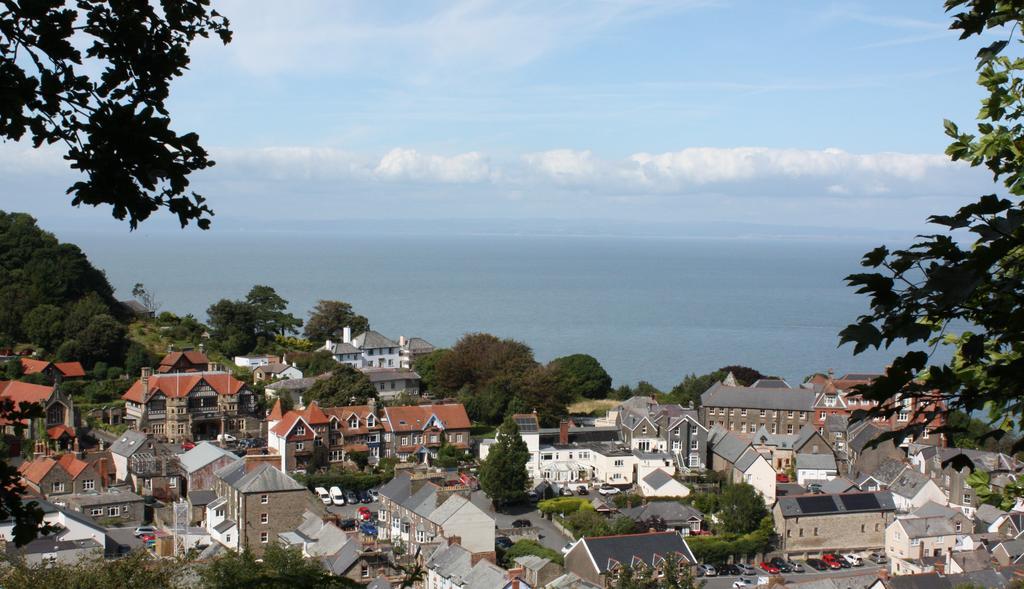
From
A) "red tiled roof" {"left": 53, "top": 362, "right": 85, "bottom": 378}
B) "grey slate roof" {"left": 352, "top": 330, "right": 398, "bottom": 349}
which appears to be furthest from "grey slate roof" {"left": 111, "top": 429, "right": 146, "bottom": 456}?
"grey slate roof" {"left": 352, "top": 330, "right": 398, "bottom": 349}

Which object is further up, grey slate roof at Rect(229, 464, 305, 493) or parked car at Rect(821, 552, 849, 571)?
grey slate roof at Rect(229, 464, 305, 493)

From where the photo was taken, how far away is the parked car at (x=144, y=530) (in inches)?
1068

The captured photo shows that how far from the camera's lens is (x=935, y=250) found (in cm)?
364

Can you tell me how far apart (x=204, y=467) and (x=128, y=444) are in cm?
323

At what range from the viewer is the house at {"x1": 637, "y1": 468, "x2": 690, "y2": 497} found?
3297 cm

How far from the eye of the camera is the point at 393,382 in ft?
154

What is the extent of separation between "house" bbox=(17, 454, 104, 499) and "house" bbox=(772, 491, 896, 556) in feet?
68.5

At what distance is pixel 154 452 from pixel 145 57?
2963cm

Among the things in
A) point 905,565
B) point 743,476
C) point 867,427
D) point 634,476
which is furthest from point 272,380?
point 905,565

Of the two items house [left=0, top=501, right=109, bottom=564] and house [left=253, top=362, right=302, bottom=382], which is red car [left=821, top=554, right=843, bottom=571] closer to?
house [left=0, top=501, right=109, bottom=564]

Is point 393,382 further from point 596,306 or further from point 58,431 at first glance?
point 596,306

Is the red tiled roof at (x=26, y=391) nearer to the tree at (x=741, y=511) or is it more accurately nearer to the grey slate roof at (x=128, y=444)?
the grey slate roof at (x=128, y=444)

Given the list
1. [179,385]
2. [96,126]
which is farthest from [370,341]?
[96,126]

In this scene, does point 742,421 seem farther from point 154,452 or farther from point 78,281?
point 78,281
